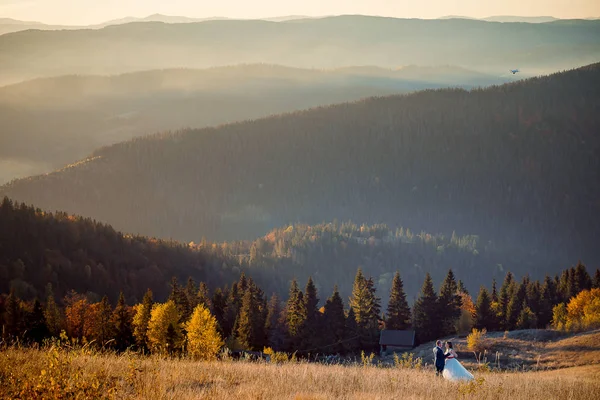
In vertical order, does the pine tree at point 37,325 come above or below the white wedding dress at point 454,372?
below

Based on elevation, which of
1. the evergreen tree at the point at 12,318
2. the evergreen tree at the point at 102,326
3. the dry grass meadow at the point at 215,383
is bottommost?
the evergreen tree at the point at 102,326

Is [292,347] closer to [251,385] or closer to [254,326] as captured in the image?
[254,326]

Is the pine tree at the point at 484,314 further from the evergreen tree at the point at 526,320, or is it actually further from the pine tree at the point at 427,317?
the pine tree at the point at 427,317

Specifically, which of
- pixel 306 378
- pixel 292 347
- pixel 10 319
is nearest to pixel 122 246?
pixel 292 347

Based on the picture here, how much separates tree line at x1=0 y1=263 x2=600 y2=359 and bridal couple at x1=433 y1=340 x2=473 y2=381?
30165mm

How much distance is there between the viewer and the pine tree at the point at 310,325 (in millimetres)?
96062

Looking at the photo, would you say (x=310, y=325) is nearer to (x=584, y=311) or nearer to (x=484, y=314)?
(x=484, y=314)

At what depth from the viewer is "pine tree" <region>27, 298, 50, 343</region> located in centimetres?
6569

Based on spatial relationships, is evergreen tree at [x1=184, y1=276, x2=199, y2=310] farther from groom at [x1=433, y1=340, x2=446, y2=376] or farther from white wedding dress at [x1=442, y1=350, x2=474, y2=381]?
white wedding dress at [x1=442, y1=350, x2=474, y2=381]

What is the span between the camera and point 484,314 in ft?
372

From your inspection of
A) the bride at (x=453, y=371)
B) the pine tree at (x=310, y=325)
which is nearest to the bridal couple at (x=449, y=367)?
the bride at (x=453, y=371)

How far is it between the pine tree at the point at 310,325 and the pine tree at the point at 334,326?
1.20 m

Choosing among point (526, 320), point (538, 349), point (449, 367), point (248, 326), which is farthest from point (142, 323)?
point (526, 320)

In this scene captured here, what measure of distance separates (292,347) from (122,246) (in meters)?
107
